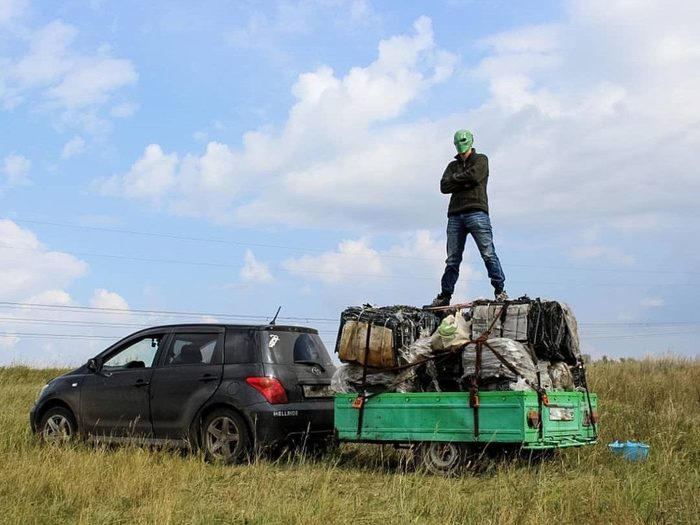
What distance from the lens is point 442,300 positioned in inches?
409

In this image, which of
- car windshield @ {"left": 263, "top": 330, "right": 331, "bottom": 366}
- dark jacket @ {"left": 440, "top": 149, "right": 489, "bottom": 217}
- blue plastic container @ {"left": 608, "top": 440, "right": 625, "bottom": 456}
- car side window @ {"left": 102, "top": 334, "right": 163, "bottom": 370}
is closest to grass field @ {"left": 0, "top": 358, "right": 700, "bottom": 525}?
blue plastic container @ {"left": 608, "top": 440, "right": 625, "bottom": 456}

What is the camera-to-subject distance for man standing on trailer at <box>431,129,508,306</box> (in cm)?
1052

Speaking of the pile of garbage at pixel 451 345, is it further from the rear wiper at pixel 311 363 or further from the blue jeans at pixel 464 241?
the blue jeans at pixel 464 241

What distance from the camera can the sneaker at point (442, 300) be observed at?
10276mm

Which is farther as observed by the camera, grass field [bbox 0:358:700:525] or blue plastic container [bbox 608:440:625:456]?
blue plastic container [bbox 608:440:625:456]

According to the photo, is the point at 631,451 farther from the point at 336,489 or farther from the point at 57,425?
the point at 57,425

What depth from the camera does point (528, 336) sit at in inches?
362

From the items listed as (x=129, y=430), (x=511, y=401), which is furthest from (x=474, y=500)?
(x=129, y=430)

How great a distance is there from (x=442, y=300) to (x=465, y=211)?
1185 millimetres

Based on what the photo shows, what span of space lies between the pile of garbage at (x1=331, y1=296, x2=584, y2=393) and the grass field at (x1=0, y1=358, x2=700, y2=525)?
3.15ft

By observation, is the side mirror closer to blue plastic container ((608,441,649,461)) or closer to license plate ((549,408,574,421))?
license plate ((549,408,574,421))

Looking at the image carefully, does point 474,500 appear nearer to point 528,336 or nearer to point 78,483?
point 528,336

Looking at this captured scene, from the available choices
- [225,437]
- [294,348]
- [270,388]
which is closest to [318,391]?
[294,348]

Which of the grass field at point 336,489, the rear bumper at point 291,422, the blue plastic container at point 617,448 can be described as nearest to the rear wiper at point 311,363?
the rear bumper at point 291,422
